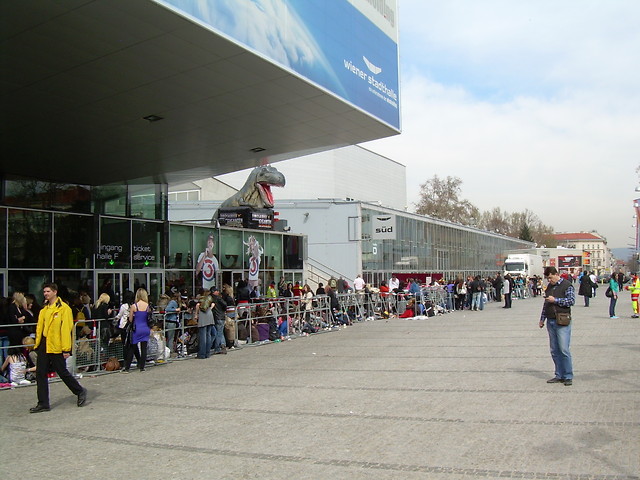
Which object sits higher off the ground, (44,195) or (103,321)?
(44,195)

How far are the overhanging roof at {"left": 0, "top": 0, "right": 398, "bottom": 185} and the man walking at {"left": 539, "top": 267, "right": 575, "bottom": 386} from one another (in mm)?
6629

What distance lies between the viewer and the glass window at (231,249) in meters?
24.9

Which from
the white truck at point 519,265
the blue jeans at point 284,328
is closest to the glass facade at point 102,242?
the blue jeans at point 284,328

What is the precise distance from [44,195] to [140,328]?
10104 mm

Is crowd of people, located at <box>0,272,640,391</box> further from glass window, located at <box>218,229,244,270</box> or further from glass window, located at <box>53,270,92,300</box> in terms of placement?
glass window, located at <box>218,229,244,270</box>

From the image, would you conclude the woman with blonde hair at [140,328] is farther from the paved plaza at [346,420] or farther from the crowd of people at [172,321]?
the paved plaza at [346,420]

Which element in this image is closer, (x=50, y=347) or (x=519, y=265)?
(x=50, y=347)

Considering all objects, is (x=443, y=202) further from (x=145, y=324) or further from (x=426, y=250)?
(x=145, y=324)

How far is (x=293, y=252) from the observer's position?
29328mm

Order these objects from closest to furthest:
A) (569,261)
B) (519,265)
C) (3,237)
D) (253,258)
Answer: (3,237) < (253,258) < (519,265) < (569,261)

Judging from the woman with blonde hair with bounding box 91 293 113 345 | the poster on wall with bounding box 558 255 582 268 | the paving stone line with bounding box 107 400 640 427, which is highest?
the poster on wall with bounding box 558 255 582 268

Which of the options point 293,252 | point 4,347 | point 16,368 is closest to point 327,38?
point 4,347

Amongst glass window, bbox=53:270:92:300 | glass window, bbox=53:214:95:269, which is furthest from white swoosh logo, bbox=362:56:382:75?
glass window, bbox=53:270:92:300

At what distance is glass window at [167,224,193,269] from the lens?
2273cm
